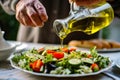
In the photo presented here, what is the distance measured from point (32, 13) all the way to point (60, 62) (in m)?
0.19

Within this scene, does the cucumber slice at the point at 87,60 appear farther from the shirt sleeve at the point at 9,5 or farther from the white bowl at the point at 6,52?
the shirt sleeve at the point at 9,5

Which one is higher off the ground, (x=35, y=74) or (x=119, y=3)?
(x=119, y=3)

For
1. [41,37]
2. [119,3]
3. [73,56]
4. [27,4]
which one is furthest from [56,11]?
[73,56]

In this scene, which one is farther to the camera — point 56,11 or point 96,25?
point 56,11

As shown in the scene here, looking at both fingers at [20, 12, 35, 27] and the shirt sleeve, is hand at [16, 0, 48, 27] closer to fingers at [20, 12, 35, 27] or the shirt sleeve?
fingers at [20, 12, 35, 27]

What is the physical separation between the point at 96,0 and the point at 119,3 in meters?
0.61

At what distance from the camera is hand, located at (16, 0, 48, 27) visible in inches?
41.8

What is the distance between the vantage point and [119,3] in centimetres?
157

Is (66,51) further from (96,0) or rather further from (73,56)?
(96,0)

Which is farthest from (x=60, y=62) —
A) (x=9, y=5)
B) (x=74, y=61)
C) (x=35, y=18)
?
(x=9, y=5)

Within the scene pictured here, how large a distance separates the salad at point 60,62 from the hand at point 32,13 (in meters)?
0.10

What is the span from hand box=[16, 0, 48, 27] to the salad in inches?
3.9

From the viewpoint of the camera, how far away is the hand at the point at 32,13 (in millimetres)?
1061

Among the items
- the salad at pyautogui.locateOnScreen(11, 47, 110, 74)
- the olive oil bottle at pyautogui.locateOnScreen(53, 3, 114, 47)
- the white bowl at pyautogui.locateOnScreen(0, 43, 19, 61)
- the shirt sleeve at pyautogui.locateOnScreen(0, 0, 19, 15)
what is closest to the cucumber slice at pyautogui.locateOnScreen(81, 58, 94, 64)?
the salad at pyautogui.locateOnScreen(11, 47, 110, 74)
